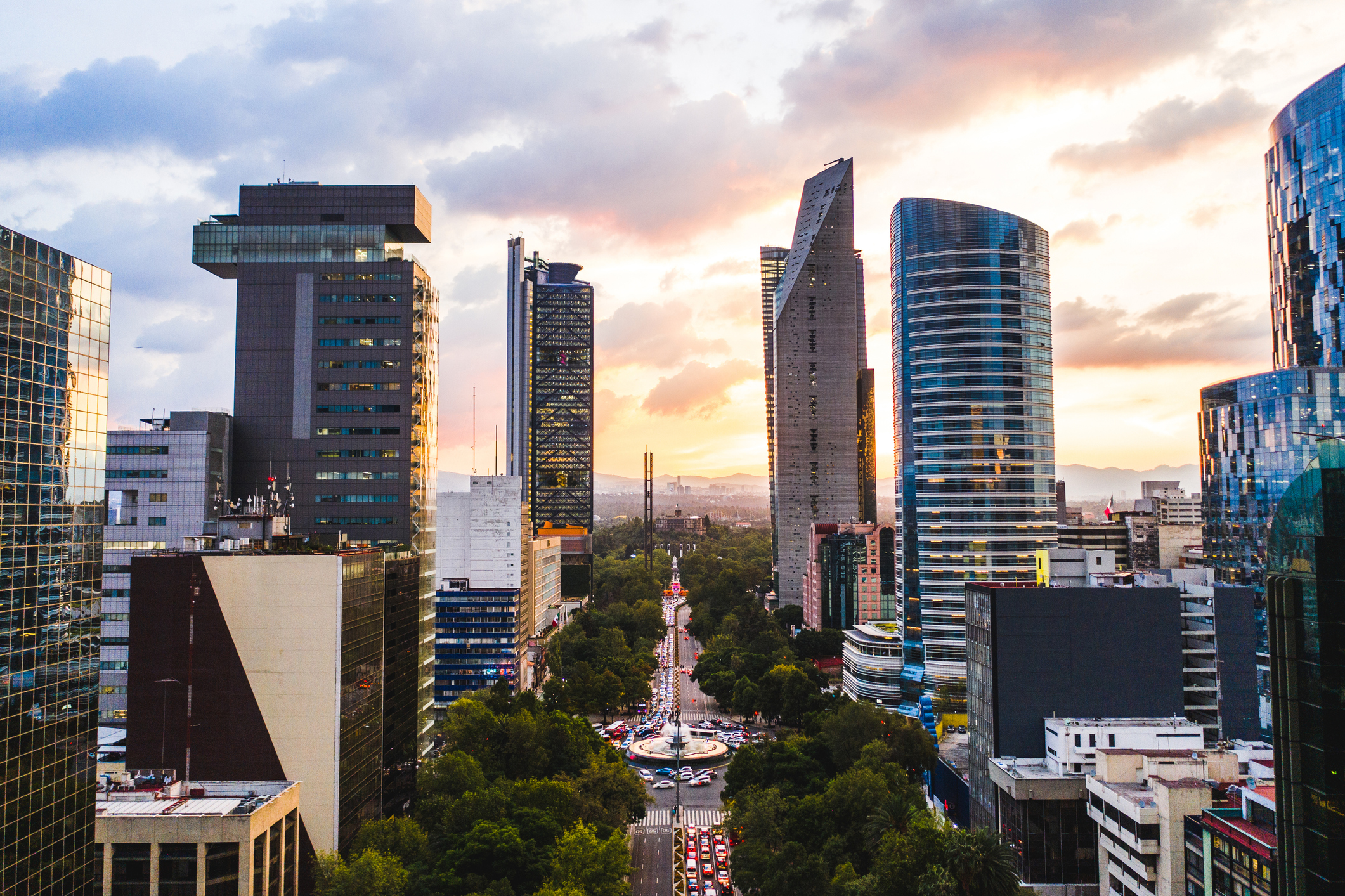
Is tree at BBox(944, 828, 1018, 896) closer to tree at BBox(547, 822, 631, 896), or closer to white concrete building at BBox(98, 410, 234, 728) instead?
tree at BBox(547, 822, 631, 896)

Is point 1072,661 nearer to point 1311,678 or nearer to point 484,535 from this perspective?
point 1311,678

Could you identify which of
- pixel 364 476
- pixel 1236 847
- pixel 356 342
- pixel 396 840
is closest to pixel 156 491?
pixel 364 476

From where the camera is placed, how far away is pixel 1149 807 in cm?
5881

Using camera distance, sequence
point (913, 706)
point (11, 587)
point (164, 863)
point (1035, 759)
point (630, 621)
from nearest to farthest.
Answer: point (11, 587), point (164, 863), point (1035, 759), point (913, 706), point (630, 621)

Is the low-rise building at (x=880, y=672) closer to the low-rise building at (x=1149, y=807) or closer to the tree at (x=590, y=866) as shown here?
the low-rise building at (x=1149, y=807)

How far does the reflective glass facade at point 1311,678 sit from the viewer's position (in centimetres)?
3067

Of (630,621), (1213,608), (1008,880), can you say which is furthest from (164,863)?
(630,621)

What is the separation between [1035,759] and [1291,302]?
98.0m

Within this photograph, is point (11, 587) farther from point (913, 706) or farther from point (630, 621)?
point (630, 621)

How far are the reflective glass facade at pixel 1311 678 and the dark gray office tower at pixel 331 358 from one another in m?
96.5

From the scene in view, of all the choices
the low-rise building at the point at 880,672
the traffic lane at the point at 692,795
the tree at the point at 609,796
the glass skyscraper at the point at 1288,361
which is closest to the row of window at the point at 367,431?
the tree at the point at 609,796

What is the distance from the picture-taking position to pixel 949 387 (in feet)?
431

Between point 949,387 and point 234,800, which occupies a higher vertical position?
point 949,387

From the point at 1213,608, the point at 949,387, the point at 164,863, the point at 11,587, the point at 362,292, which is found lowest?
the point at 164,863
